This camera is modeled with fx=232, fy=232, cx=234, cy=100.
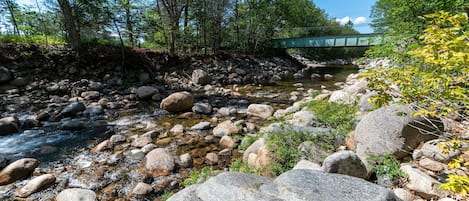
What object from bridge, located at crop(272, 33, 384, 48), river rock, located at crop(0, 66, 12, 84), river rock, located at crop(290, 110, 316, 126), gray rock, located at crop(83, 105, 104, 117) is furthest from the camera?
bridge, located at crop(272, 33, 384, 48)

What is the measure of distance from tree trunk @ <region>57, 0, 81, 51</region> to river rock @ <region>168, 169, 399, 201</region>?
12273 mm

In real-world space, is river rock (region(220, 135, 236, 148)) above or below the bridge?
below

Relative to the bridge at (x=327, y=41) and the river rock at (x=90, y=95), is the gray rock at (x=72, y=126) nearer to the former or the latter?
the river rock at (x=90, y=95)

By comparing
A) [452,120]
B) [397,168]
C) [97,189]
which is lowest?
[97,189]

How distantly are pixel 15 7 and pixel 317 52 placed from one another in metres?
34.0

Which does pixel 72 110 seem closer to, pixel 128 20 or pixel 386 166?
pixel 128 20

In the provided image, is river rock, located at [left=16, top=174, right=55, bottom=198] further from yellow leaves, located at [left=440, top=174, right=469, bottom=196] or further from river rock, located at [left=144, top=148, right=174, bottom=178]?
yellow leaves, located at [left=440, top=174, right=469, bottom=196]

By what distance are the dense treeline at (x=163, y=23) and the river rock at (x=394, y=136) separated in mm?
12034

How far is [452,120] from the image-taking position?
140 inches

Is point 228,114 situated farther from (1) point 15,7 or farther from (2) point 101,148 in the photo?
(1) point 15,7

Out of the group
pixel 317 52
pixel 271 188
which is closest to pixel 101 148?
pixel 271 188

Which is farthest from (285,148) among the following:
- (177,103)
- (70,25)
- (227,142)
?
(70,25)

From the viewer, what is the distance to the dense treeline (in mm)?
11438

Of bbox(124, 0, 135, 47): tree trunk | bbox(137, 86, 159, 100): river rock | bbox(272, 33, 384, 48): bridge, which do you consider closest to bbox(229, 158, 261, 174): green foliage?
bbox(137, 86, 159, 100): river rock
